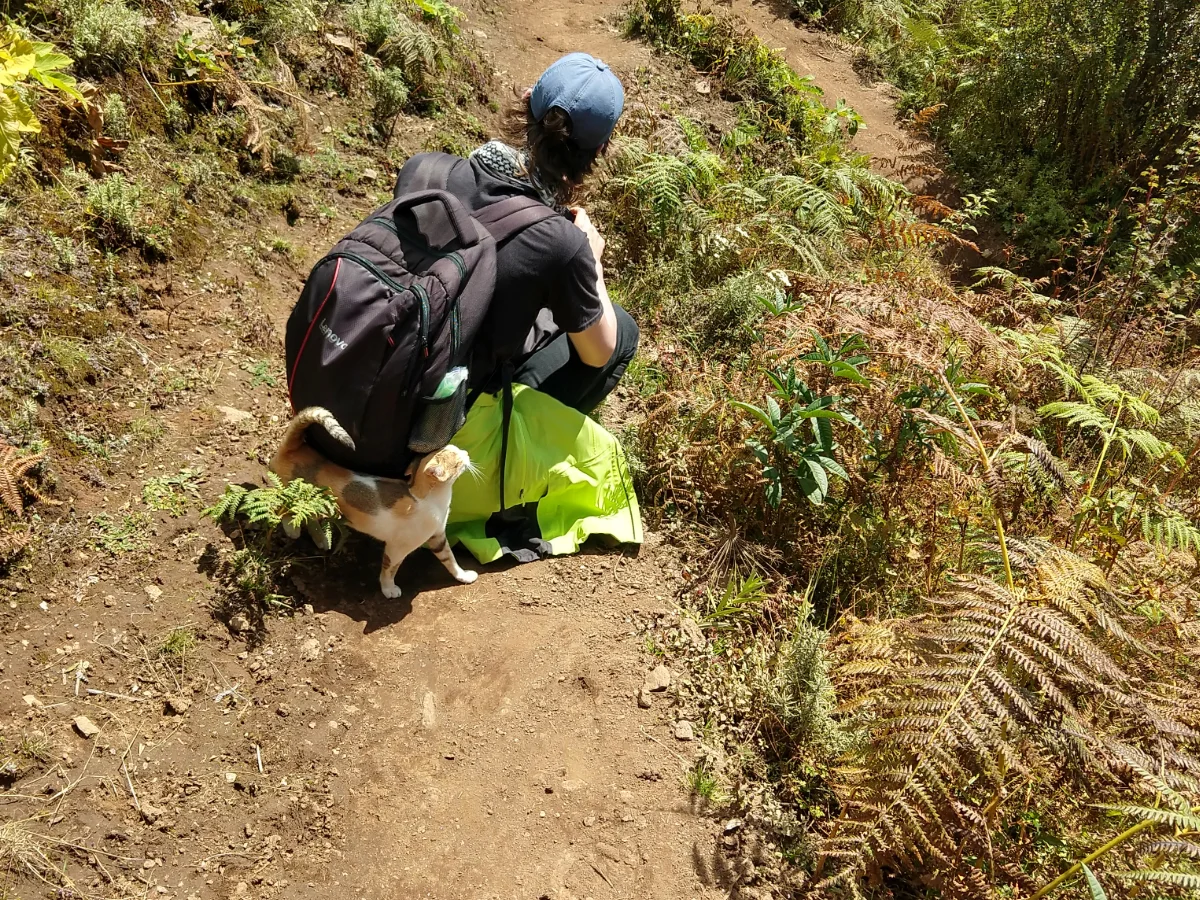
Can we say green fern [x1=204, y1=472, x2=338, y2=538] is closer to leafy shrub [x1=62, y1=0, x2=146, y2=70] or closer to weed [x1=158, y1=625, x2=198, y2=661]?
weed [x1=158, y1=625, x2=198, y2=661]

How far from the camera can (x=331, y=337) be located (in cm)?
269

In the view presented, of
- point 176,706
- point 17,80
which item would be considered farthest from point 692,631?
point 17,80

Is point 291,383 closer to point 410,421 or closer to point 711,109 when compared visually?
point 410,421

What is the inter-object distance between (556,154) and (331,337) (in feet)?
3.95

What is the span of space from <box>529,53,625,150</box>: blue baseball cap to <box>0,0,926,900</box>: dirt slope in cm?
191

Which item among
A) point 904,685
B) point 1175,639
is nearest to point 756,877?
point 904,685

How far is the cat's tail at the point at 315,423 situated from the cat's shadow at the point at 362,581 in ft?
2.08

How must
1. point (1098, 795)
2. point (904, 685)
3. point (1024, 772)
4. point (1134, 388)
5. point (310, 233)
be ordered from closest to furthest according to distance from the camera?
point (1024, 772), point (904, 685), point (1098, 795), point (1134, 388), point (310, 233)

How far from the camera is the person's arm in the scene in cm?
327

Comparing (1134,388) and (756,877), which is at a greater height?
(1134,388)

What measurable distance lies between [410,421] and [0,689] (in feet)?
5.20

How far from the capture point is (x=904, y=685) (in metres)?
2.44

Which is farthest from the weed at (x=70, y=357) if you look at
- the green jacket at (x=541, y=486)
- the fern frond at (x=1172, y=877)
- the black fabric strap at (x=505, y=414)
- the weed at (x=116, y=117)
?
the fern frond at (x=1172, y=877)

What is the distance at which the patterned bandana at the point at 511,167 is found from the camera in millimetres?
3094
